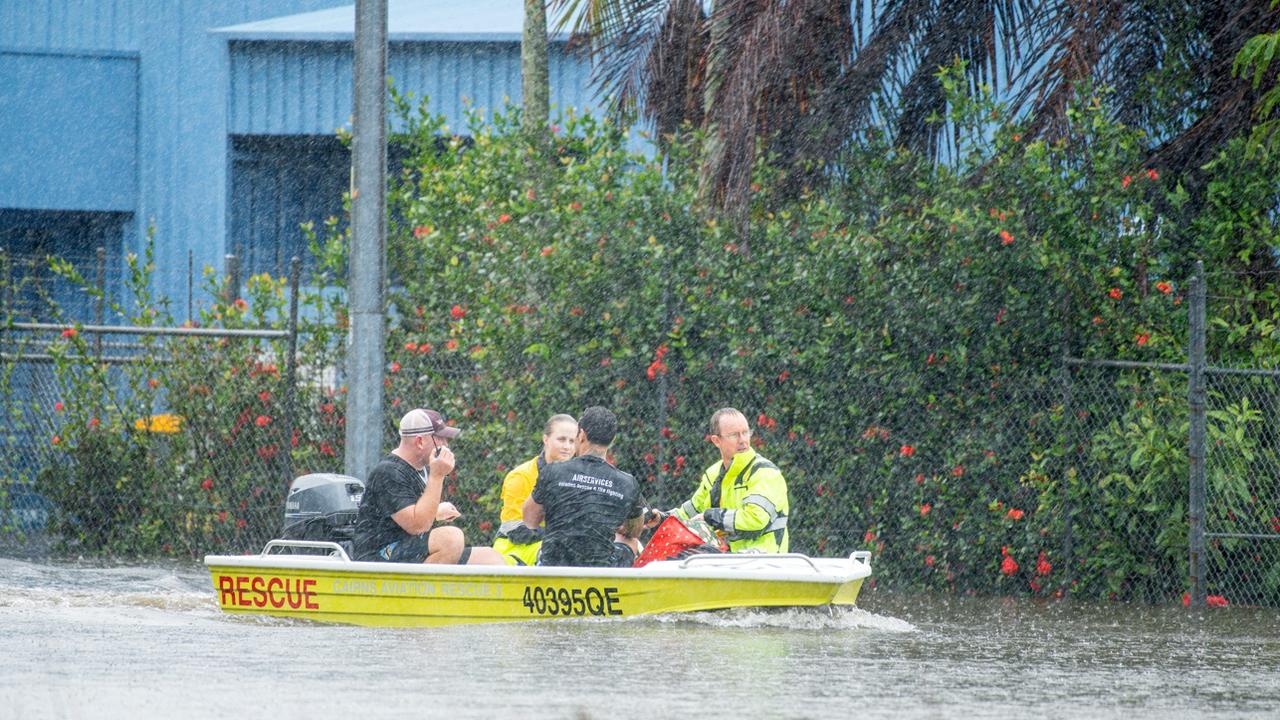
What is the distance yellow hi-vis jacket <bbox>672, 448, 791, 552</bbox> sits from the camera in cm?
1116

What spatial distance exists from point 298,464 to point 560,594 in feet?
17.2

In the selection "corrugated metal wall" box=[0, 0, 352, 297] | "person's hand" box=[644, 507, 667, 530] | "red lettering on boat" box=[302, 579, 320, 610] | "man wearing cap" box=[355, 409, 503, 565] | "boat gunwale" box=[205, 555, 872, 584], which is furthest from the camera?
"corrugated metal wall" box=[0, 0, 352, 297]

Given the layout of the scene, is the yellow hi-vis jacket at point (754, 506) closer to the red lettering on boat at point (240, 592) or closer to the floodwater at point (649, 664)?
the floodwater at point (649, 664)

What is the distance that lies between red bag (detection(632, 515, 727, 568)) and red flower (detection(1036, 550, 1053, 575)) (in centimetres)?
322

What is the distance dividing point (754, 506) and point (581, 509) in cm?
113

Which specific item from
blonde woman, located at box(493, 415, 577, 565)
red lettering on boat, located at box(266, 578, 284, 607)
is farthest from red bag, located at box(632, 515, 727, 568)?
red lettering on boat, located at box(266, 578, 284, 607)

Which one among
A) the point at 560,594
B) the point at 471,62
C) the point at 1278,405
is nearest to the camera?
the point at 560,594

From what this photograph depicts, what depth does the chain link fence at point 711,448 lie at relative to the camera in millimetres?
12805

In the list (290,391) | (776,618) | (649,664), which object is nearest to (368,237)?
(290,391)

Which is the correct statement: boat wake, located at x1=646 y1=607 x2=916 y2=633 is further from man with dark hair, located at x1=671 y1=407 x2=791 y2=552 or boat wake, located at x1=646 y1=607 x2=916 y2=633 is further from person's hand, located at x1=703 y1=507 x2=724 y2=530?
person's hand, located at x1=703 y1=507 x2=724 y2=530

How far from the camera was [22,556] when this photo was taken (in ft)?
50.3

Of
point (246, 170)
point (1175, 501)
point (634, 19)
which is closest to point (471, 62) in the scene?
point (246, 170)

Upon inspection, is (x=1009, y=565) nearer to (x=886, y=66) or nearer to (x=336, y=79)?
(x=886, y=66)

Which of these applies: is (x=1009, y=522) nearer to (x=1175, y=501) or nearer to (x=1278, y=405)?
(x=1175, y=501)
